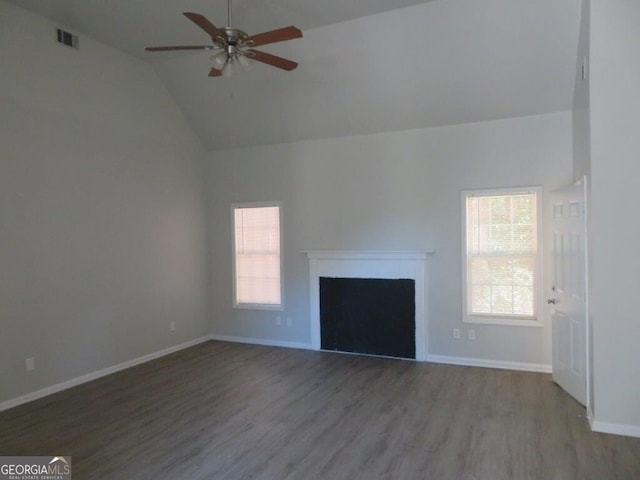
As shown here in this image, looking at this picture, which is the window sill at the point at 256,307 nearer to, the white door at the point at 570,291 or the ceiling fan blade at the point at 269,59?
the white door at the point at 570,291

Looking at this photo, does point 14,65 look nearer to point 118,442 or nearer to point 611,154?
point 118,442

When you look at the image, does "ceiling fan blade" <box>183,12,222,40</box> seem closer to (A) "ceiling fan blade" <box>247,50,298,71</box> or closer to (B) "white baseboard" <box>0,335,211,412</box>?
(A) "ceiling fan blade" <box>247,50,298,71</box>

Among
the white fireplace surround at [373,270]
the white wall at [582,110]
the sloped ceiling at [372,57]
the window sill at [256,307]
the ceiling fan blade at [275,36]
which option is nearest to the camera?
the ceiling fan blade at [275,36]

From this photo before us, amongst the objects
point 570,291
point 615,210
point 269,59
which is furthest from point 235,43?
point 570,291

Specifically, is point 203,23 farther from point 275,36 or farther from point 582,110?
point 582,110

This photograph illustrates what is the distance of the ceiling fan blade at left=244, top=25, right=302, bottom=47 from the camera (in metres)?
2.83

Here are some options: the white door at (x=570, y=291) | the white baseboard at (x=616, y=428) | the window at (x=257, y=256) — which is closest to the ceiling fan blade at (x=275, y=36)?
the white door at (x=570, y=291)

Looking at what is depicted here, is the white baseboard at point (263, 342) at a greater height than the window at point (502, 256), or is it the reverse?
the window at point (502, 256)

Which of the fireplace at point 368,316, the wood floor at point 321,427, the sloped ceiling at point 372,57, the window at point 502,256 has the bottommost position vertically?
the wood floor at point 321,427

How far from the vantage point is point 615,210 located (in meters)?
3.25

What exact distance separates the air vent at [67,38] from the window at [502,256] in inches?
191

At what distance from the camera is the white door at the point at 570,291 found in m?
3.61

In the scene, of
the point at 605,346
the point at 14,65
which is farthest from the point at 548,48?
the point at 14,65

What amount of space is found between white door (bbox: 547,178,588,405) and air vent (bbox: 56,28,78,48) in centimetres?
537
